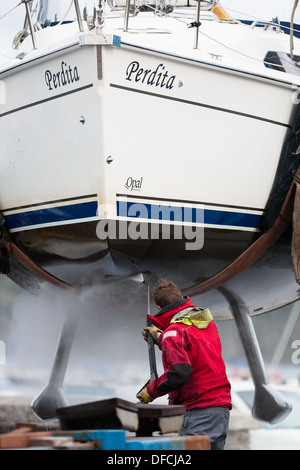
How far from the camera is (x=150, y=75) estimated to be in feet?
18.7

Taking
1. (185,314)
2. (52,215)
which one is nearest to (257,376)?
(52,215)

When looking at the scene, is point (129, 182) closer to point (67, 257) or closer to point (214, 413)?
point (67, 257)

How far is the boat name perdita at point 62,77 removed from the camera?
5703mm

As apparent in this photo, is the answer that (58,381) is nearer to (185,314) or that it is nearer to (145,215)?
(145,215)

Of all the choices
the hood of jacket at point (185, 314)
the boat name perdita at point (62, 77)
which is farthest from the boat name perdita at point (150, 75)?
the hood of jacket at point (185, 314)

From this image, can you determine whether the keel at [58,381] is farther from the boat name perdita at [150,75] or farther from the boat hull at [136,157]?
the boat name perdita at [150,75]

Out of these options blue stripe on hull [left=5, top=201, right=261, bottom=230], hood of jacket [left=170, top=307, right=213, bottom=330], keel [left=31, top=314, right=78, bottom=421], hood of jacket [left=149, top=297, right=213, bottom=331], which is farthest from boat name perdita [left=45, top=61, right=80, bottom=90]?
keel [left=31, top=314, right=78, bottom=421]

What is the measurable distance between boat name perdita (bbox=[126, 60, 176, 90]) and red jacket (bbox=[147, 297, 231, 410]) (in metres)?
2.02

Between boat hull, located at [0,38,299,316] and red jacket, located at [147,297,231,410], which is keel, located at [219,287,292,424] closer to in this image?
boat hull, located at [0,38,299,316]

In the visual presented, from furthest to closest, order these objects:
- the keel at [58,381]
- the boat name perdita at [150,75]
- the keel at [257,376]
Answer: the keel at [58,381]
the keel at [257,376]
the boat name perdita at [150,75]

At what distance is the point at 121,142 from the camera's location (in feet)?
18.7

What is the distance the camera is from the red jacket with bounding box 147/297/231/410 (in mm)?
4109

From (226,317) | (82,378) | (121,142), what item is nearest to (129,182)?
(121,142)

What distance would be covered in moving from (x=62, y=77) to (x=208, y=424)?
113 inches
